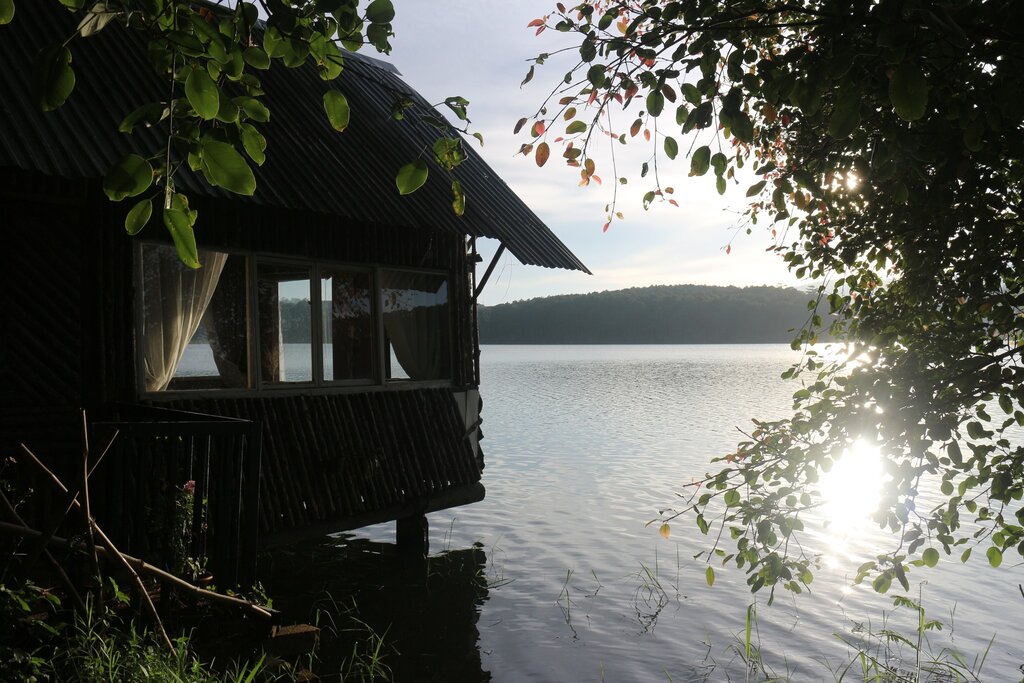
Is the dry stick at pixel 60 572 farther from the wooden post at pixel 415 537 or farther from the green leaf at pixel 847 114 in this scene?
the wooden post at pixel 415 537

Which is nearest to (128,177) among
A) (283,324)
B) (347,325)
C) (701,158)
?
(701,158)

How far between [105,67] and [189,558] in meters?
5.24

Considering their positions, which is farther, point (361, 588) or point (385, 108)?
point (385, 108)

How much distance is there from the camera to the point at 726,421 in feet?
102

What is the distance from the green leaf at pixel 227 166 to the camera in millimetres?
1713

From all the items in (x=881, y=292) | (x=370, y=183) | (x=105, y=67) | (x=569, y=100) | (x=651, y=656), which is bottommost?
(x=651, y=656)

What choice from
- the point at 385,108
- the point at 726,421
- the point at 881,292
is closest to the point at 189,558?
the point at 881,292

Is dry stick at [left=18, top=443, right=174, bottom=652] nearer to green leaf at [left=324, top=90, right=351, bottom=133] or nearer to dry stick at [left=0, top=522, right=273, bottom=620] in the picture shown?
dry stick at [left=0, top=522, right=273, bottom=620]

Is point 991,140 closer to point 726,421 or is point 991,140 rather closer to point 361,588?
point 361,588

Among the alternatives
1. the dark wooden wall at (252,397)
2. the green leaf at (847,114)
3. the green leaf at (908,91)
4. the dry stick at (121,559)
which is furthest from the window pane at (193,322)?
the green leaf at (908,91)

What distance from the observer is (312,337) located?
910cm

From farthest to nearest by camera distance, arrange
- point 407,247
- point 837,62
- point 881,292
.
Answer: point 407,247 < point 881,292 < point 837,62

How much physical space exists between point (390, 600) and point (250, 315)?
3.70m

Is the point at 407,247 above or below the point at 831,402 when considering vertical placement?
above
